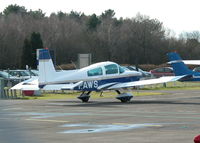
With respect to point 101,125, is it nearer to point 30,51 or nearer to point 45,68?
point 45,68

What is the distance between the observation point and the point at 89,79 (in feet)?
91.6

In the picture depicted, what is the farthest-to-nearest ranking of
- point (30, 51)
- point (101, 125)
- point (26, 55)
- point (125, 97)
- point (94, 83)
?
point (30, 51)
point (26, 55)
point (125, 97)
point (94, 83)
point (101, 125)

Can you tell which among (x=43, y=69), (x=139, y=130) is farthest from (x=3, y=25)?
(x=139, y=130)

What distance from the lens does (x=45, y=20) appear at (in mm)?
104312

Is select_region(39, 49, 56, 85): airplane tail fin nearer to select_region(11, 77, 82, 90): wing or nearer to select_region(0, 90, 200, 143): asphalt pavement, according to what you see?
select_region(11, 77, 82, 90): wing

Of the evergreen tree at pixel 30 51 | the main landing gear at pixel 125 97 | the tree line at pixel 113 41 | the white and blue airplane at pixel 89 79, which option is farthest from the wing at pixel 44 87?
the tree line at pixel 113 41

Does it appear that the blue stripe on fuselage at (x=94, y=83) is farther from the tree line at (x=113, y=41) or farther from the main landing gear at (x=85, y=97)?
the tree line at (x=113, y=41)

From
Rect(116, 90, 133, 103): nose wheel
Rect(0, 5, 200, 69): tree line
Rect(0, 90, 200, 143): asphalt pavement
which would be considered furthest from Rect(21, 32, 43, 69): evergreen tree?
Rect(0, 90, 200, 143): asphalt pavement

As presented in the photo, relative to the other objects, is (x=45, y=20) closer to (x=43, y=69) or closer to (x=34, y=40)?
(x=34, y=40)

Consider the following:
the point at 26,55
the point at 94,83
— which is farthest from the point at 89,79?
the point at 26,55

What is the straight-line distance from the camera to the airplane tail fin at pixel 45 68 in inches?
1096

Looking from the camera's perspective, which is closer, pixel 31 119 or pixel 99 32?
pixel 31 119

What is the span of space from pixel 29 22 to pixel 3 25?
11.5 meters

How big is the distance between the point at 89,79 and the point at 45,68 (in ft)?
7.54
